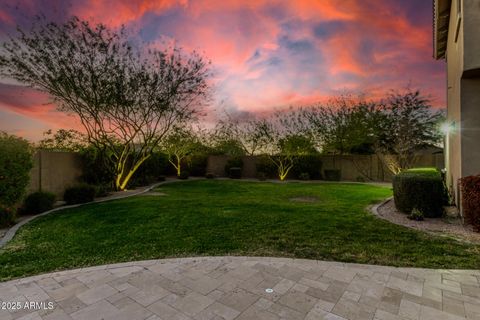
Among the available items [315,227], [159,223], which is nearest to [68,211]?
[159,223]

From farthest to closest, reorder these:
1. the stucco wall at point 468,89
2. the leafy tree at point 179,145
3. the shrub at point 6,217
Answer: the leafy tree at point 179,145
the shrub at point 6,217
the stucco wall at point 468,89

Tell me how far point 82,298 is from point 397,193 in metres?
7.03

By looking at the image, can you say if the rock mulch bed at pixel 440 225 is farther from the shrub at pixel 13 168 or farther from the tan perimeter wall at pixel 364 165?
the tan perimeter wall at pixel 364 165

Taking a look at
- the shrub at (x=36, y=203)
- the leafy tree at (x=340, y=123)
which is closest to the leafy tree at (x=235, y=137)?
the leafy tree at (x=340, y=123)

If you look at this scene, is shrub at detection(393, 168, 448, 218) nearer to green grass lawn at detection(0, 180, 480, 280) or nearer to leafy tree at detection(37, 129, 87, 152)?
green grass lawn at detection(0, 180, 480, 280)

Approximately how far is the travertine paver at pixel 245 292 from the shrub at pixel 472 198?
7.17 ft

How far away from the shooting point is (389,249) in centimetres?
Result: 380

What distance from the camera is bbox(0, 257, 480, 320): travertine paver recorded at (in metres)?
2.22

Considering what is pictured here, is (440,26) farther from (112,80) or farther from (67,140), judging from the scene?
(67,140)

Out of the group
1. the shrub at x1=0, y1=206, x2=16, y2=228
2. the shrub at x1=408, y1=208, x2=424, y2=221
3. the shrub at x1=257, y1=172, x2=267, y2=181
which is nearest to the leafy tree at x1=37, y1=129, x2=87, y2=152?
the shrub at x1=0, y1=206, x2=16, y2=228

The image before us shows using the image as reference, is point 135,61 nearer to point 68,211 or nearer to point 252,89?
point 252,89

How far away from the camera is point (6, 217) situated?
5586 mm

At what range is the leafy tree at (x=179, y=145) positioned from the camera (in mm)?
16047

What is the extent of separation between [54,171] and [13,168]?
9.77ft
